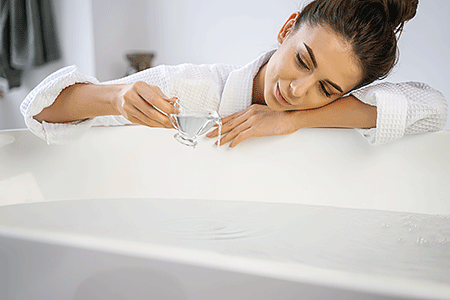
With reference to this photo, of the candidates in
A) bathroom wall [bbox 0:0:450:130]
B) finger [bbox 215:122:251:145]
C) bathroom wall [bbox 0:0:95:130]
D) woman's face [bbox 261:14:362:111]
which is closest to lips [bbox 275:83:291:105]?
woman's face [bbox 261:14:362:111]

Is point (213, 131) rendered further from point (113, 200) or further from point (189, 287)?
point (189, 287)

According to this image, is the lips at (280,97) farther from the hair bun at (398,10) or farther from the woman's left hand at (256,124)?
the hair bun at (398,10)

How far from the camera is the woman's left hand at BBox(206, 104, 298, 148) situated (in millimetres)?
1093

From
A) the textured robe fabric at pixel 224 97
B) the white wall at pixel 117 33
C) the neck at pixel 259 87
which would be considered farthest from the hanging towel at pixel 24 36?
the neck at pixel 259 87

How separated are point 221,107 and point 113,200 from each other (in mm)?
381

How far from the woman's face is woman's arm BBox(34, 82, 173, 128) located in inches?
12.1

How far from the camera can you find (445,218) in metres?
1.00

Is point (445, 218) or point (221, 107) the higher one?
point (221, 107)

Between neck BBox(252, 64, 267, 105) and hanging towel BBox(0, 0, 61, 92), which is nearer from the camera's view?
neck BBox(252, 64, 267, 105)

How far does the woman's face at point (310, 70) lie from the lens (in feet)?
3.10

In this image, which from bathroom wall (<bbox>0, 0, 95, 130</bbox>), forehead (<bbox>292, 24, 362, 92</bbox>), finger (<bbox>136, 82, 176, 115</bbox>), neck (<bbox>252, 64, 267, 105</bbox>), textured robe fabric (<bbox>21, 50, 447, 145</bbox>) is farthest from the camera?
bathroom wall (<bbox>0, 0, 95, 130</bbox>)

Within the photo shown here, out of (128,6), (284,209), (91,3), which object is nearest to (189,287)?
(284,209)

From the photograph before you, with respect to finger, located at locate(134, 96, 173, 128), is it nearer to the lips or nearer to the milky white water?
the milky white water

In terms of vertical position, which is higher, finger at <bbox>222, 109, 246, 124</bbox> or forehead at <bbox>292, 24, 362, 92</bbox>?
forehead at <bbox>292, 24, 362, 92</bbox>
